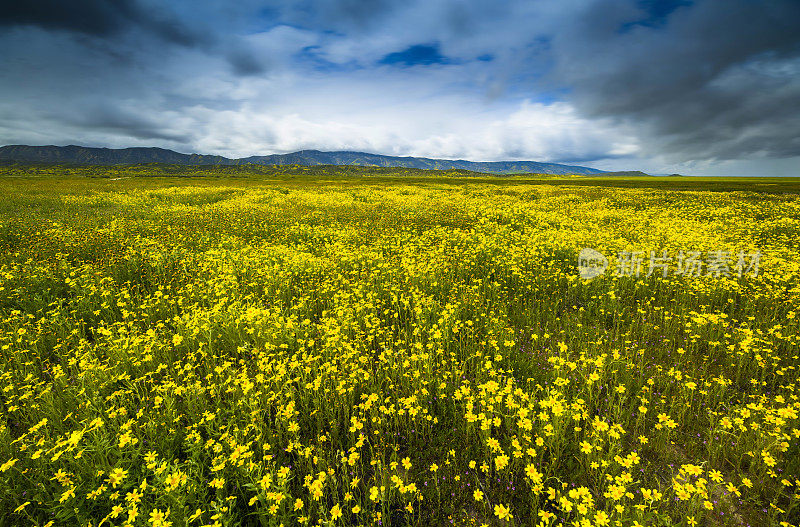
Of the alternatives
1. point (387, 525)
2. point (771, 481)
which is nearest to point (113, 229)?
point (387, 525)

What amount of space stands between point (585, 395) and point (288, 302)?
6056 mm

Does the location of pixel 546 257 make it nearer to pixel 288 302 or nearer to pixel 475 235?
pixel 475 235

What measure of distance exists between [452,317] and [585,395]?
2.38m

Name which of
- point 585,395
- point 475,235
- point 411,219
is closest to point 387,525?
point 585,395

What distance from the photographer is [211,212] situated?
18031 mm

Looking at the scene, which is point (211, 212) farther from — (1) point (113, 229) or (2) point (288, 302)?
(2) point (288, 302)

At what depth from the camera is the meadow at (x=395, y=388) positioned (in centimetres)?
309

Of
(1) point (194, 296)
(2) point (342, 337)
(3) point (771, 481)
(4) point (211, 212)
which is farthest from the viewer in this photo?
(4) point (211, 212)

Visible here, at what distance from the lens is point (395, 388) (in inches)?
181

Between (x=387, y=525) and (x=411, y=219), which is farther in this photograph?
(x=411, y=219)

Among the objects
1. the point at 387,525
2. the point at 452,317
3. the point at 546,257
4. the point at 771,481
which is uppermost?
the point at 546,257

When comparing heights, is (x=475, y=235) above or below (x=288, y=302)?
above

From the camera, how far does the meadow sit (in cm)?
309

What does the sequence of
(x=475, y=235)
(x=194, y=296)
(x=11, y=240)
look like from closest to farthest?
(x=194, y=296)
(x=11, y=240)
(x=475, y=235)
